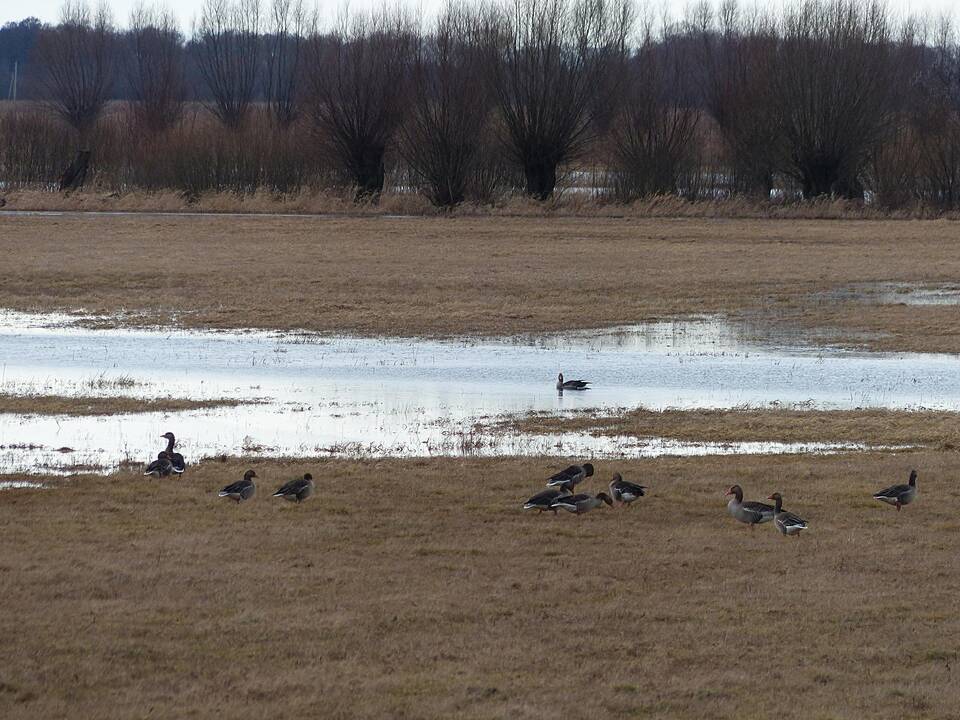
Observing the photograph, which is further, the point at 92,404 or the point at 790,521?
the point at 92,404

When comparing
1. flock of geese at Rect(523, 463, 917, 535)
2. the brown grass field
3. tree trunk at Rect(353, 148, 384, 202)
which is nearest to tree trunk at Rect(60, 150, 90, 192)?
tree trunk at Rect(353, 148, 384, 202)

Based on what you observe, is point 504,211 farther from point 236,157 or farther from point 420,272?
point 420,272

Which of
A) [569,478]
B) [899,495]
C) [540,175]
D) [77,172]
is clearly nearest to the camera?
[899,495]

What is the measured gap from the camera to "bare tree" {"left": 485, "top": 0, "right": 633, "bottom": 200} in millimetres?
58438

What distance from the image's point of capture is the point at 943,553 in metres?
10.2

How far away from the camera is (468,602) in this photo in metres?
8.93

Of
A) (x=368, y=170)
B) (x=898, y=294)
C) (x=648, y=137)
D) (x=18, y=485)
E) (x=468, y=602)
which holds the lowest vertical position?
(x=468, y=602)

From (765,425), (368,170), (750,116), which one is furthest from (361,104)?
(765,425)

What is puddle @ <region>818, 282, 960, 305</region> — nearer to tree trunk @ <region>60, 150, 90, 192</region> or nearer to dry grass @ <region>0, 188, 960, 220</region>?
dry grass @ <region>0, 188, 960, 220</region>

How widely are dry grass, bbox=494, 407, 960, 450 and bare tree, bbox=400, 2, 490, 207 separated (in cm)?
3993

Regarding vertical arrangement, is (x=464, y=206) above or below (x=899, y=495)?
above

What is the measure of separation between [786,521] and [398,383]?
9240mm

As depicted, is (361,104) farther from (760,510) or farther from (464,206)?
(760,510)

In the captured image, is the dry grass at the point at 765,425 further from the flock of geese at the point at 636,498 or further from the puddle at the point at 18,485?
the puddle at the point at 18,485
